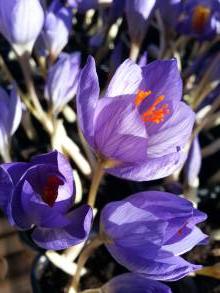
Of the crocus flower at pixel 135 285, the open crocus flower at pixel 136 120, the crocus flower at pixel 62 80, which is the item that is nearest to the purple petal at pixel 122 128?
the open crocus flower at pixel 136 120

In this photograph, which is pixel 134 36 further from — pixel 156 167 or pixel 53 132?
pixel 156 167

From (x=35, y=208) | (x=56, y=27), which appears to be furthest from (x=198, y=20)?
(x=35, y=208)

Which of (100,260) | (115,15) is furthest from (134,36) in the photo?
(100,260)

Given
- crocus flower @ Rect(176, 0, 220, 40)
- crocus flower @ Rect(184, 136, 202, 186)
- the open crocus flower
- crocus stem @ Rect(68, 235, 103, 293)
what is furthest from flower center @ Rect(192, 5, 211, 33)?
crocus stem @ Rect(68, 235, 103, 293)

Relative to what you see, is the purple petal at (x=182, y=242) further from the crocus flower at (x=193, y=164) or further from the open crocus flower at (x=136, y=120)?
the crocus flower at (x=193, y=164)

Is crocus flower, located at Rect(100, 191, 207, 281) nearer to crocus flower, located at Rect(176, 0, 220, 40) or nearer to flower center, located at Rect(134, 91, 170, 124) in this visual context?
flower center, located at Rect(134, 91, 170, 124)

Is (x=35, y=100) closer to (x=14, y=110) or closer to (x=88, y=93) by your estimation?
(x=14, y=110)

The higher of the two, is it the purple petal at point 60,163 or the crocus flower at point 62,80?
the purple petal at point 60,163
